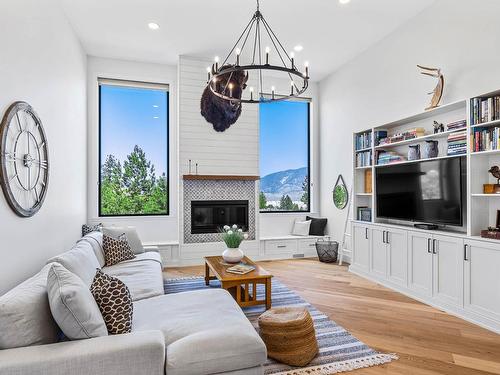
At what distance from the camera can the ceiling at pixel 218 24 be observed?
3773 millimetres

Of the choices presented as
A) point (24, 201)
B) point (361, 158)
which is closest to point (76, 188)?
point (24, 201)

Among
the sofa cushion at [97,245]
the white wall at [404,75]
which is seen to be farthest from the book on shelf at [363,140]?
the sofa cushion at [97,245]

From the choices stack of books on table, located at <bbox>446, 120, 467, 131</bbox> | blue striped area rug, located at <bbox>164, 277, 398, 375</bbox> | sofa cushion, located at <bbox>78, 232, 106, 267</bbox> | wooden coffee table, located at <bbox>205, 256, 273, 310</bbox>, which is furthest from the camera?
sofa cushion, located at <bbox>78, 232, 106, 267</bbox>

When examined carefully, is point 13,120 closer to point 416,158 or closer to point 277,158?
point 416,158

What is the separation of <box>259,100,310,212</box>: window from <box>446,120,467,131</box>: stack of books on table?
10.4 feet

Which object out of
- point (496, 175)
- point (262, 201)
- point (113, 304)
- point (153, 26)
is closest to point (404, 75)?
point (496, 175)

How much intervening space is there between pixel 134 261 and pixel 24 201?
4.93ft

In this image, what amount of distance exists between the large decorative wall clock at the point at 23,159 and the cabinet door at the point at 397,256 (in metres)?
3.99

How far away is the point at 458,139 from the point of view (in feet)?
10.7

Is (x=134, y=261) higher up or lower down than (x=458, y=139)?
lower down

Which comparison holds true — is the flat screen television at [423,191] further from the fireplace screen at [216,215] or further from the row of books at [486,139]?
the fireplace screen at [216,215]

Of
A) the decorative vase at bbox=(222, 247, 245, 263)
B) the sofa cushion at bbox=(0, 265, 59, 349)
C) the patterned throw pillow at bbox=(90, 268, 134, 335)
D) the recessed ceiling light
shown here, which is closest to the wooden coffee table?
the decorative vase at bbox=(222, 247, 245, 263)

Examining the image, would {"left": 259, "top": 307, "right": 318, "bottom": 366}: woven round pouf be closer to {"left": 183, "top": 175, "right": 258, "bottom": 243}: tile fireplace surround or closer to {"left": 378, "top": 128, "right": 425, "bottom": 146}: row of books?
{"left": 378, "top": 128, "right": 425, "bottom": 146}: row of books

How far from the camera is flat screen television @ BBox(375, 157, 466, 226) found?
3.29 meters
